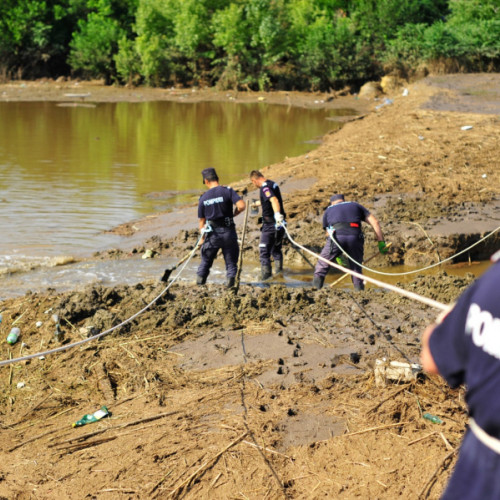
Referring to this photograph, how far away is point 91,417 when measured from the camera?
6234mm

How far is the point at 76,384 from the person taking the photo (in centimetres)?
708

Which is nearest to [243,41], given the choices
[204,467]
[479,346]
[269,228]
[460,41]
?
[460,41]

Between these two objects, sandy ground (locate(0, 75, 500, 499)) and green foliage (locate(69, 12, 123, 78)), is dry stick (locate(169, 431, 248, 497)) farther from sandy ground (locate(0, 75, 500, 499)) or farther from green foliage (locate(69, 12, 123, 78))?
green foliage (locate(69, 12, 123, 78))

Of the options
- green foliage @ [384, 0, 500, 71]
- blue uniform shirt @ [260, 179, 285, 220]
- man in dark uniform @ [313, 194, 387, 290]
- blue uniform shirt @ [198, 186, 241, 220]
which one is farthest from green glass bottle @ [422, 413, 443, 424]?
green foliage @ [384, 0, 500, 71]

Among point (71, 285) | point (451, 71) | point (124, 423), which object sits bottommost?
point (71, 285)

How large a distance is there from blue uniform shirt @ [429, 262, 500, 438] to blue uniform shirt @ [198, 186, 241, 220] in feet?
25.1

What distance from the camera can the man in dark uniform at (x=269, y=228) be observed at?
11.4 metres

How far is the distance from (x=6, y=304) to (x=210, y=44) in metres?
43.8

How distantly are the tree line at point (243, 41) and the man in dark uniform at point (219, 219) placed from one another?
103 ft

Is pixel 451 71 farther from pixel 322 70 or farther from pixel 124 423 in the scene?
pixel 124 423

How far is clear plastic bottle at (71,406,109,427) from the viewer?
6.18 metres

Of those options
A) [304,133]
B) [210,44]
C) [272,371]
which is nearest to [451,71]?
[304,133]

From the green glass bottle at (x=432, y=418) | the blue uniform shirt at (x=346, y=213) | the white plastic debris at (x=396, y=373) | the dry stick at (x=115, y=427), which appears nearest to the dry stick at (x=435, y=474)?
the green glass bottle at (x=432, y=418)

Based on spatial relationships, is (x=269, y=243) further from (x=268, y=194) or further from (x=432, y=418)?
(x=432, y=418)
